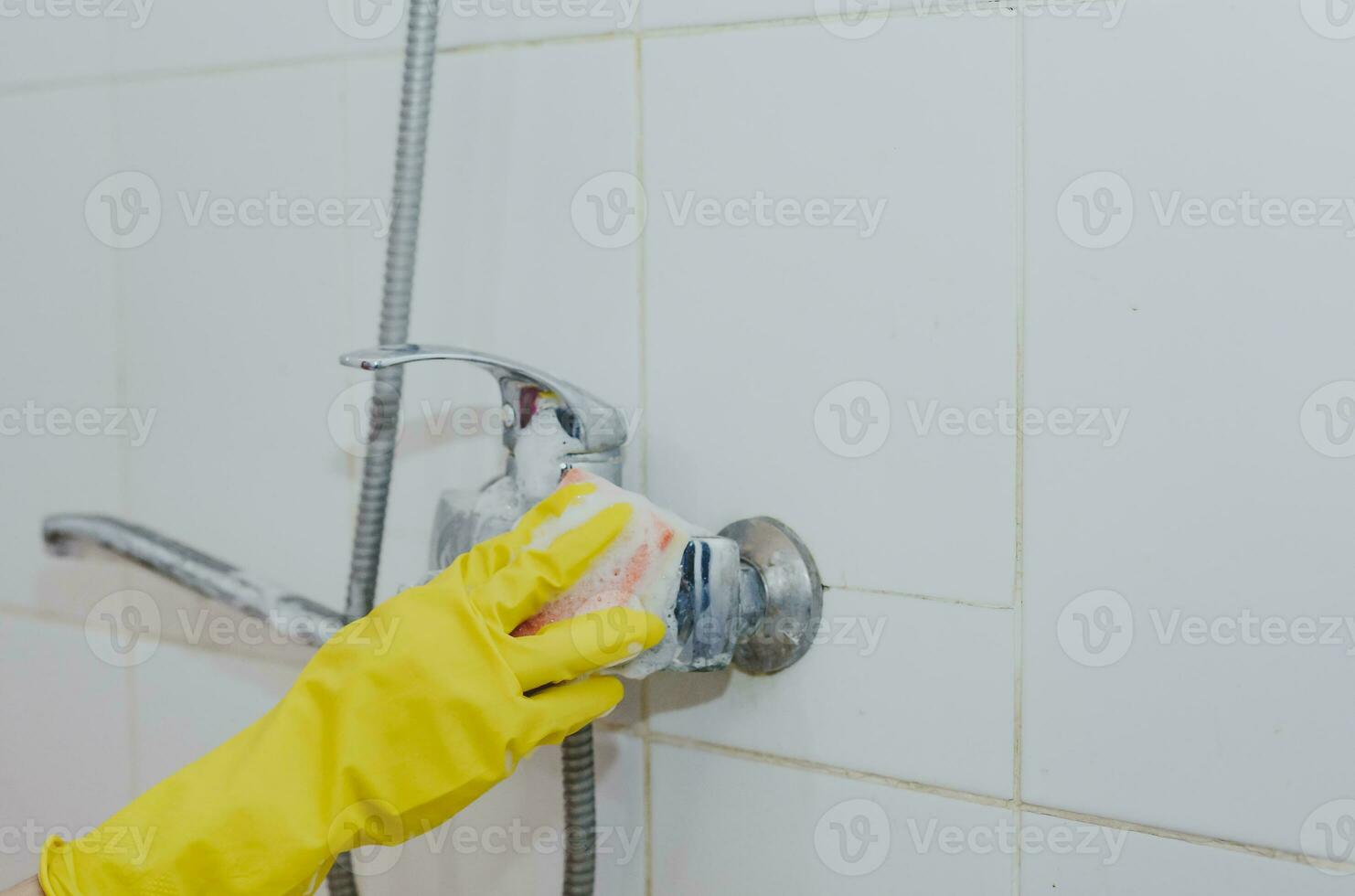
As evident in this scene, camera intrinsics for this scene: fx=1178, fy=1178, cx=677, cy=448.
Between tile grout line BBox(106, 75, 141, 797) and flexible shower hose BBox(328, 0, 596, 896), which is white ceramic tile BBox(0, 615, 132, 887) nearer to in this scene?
tile grout line BBox(106, 75, 141, 797)

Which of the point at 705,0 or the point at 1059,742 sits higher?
the point at 705,0

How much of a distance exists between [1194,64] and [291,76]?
54 cm

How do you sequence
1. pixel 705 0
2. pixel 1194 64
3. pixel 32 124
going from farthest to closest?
1. pixel 32 124
2. pixel 705 0
3. pixel 1194 64

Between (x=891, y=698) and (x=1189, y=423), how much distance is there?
0.19m

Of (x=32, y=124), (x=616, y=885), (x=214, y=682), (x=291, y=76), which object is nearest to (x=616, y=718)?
(x=616, y=885)

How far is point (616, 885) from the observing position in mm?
673

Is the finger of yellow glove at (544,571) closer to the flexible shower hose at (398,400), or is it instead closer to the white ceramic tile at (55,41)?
the flexible shower hose at (398,400)


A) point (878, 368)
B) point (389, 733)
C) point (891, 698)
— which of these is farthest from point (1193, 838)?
point (389, 733)

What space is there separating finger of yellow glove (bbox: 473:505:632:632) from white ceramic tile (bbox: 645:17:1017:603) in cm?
12

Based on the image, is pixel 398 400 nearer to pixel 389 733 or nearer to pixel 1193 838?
pixel 389 733

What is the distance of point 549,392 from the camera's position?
1.94 feet

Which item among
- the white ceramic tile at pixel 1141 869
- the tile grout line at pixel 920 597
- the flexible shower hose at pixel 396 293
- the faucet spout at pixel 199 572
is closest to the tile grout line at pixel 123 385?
the faucet spout at pixel 199 572

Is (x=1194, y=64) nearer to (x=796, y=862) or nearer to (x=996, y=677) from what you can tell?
(x=996, y=677)

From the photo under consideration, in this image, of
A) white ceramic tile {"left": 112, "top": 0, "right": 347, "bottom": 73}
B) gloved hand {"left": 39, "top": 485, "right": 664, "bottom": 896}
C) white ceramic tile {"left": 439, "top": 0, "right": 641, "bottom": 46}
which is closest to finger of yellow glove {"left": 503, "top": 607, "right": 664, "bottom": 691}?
gloved hand {"left": 39, "top": 485, "right": 664, "bottom": 896}
